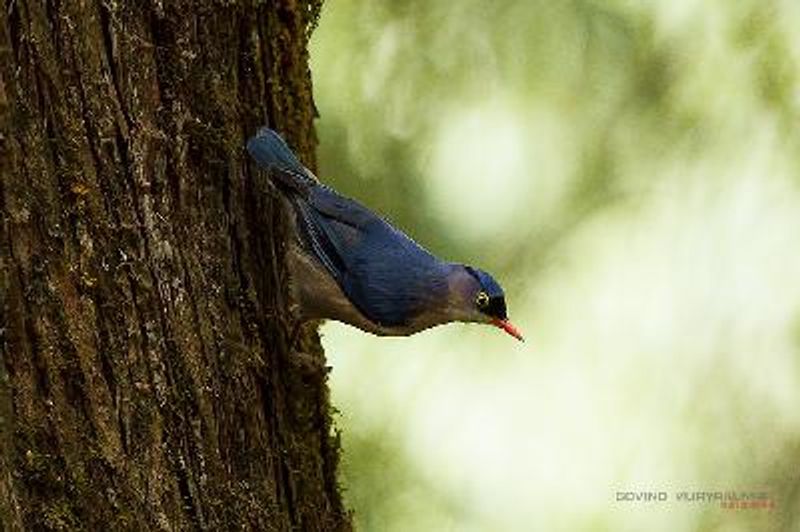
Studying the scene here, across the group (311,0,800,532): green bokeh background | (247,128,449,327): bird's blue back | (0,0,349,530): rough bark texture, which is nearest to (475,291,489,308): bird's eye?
(247,128,449,327): bird's blue back

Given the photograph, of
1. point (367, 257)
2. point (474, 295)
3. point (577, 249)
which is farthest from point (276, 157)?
point (577, 249)

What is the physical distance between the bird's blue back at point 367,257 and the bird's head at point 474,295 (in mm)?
45

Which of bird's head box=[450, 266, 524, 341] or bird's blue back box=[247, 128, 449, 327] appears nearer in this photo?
bird's blue back box=[247, 128, 449, 327]

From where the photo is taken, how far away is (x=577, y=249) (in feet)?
16.4

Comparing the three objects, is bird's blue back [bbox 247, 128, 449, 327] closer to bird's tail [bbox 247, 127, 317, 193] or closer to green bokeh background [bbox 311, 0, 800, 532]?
bird's tail [bbox 247, 127, 317, 193]

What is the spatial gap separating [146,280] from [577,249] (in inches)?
94.7

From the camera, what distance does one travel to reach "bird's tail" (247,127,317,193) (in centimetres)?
325

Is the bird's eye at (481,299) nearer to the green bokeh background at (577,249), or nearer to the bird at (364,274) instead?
the bird at (364,274)

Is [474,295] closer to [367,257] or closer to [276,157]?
[367,257]

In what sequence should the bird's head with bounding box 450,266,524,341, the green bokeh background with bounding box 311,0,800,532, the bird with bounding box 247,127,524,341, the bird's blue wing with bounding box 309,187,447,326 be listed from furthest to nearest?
the green bokeh background with bounding box 311,0,800,532, the bird's head with bounding box 450,266,524,341, the bird's blue wing with bounding box 309,187,447,326, the bird with bounding box 247,127,524,341

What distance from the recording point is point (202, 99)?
10.2 feet

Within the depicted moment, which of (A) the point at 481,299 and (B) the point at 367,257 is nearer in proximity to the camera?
(B) the point at 367,257

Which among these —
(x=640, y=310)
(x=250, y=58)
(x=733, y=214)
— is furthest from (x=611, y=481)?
(x=250, y=58)

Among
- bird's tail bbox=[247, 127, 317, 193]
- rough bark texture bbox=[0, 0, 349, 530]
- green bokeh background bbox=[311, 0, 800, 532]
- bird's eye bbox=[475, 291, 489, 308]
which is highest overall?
green bokeh background bbox=[311, 0, 800, 532]
